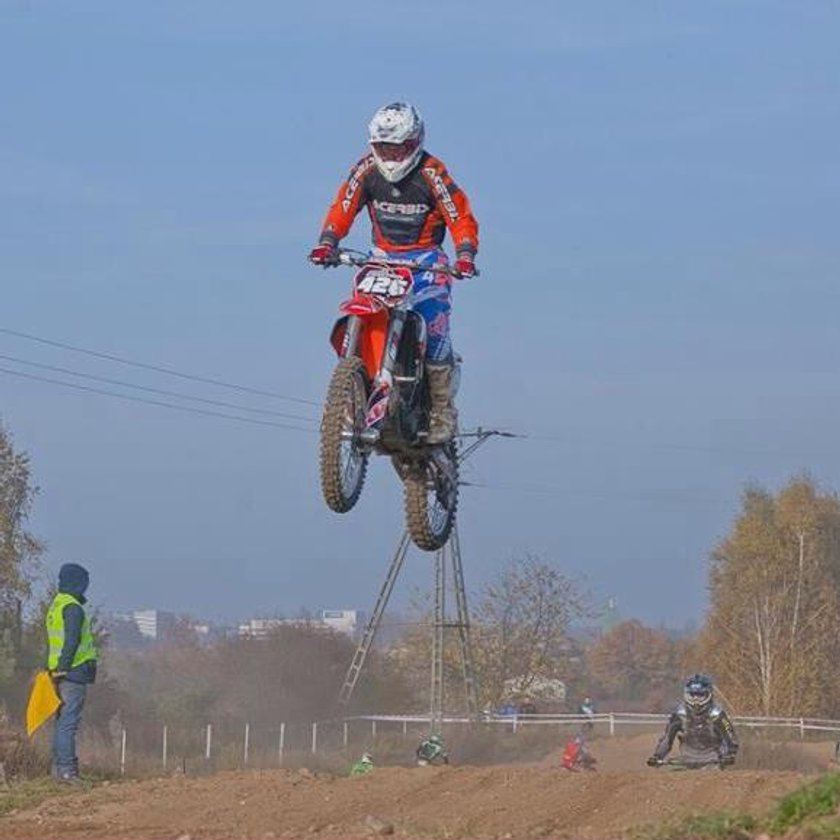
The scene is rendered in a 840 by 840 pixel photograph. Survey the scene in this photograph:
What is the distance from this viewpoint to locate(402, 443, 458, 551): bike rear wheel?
1578 cm

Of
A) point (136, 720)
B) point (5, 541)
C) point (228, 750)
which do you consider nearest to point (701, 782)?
point (228, 750)

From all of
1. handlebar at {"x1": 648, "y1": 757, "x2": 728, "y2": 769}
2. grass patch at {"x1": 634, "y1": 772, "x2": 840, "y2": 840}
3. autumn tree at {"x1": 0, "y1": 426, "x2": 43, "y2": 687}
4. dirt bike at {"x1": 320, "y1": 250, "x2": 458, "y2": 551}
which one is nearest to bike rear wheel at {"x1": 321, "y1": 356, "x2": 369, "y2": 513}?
dirt bike at {"x1": 320, "y1": 250, "x2": 458, "y2": 551}

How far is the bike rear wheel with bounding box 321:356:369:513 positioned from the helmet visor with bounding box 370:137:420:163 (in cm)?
156

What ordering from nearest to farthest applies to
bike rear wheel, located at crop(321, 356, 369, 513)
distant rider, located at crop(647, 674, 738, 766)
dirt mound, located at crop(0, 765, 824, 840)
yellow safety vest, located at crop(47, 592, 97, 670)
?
dirt mound, located at crop(0, 765, 824, 840) → bike rear wheel, located at crop(321, 356, 369, 513) → yellow safety vest, located at crop(47, 592, 97, 670) → distant rider, located at crop(647, 674, 738, 766)

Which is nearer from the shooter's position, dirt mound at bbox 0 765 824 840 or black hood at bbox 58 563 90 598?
dirt mound at bbox 0 765 824 840

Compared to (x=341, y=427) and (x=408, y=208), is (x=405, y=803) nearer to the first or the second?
(x=341, y=427)

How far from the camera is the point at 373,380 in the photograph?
14.6m

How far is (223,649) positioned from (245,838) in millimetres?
43078

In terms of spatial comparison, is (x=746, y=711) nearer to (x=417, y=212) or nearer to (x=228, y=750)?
(x=228, y=750)

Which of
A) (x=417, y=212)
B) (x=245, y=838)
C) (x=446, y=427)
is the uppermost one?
(x=417, y=212)

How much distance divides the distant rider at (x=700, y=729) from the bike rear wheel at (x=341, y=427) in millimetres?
5333

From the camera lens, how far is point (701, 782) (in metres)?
13.7

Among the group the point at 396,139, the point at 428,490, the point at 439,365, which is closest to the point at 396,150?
the point at 396,139

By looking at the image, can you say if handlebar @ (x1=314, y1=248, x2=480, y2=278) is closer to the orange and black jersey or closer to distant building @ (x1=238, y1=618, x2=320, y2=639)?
the orange and black jersey
